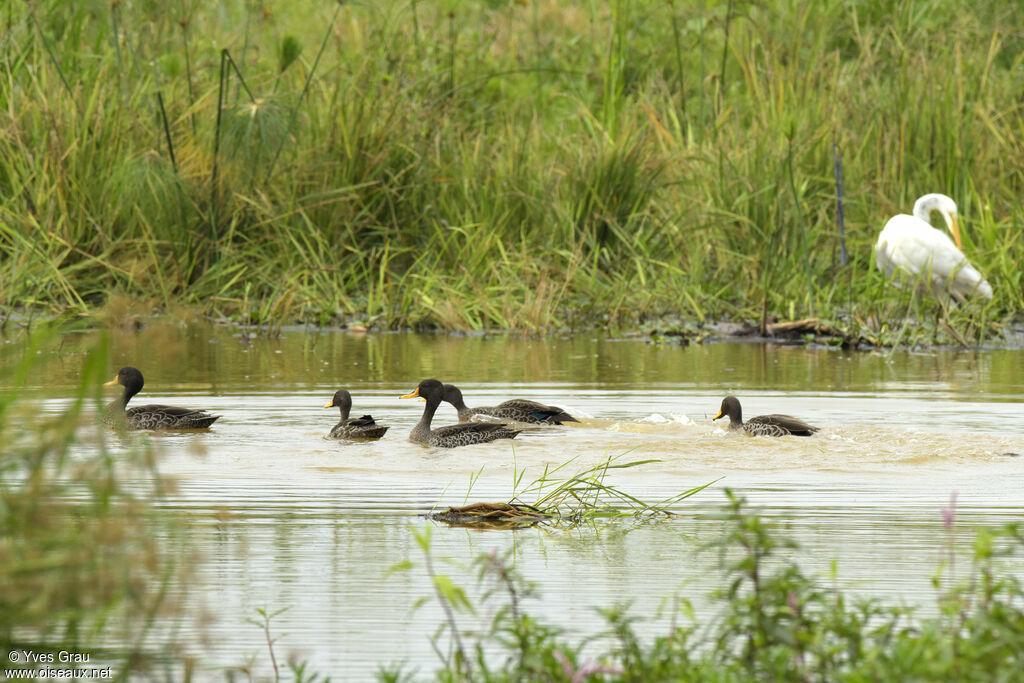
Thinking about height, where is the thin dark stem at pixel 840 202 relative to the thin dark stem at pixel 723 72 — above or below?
below

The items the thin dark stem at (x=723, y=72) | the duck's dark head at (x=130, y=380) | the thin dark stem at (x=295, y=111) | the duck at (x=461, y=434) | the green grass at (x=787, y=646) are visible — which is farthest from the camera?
the thin dark stem at (x=723, y=72)

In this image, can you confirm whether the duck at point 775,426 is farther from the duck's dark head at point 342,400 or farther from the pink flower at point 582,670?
the pink flower at point 582,670

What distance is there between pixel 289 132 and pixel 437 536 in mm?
9460

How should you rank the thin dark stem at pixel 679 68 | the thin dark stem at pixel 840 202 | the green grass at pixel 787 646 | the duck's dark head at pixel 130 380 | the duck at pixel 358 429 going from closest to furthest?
the green grass at pixel 787 646
the duck at pixel 358 429
the duck's dark head at pixel 130 380
the thin dark stem at pixel 840 202
the thin dark stem at pixel 679 68

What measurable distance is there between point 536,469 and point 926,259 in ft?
21.4

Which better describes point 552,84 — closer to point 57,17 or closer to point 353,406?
point 57,17

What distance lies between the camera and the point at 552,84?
19.9 m

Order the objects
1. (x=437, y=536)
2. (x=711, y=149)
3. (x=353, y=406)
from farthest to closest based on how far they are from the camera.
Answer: (x=711, y=149) < (x=353, y=406) < (x=437, y=536)

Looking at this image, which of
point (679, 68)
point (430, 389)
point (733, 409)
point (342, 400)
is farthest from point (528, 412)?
point (679, 68)

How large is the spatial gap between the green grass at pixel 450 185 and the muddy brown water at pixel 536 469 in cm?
77

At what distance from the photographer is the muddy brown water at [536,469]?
4.69 m

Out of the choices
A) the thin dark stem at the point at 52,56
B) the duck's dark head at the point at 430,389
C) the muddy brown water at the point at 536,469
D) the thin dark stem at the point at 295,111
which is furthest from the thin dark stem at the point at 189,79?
the duck's dark head at the point at 430,389

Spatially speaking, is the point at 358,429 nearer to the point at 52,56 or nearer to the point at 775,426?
the point at 775,426

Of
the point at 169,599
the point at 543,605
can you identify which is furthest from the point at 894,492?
the point at 169,599
